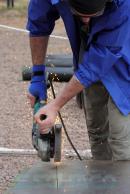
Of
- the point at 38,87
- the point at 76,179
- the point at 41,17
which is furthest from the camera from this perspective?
the point at 38,87

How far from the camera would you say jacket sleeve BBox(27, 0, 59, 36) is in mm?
3457

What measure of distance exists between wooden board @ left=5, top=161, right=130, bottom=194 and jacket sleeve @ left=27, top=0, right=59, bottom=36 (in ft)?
3.25

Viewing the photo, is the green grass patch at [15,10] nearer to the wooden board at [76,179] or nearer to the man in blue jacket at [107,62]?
the man in blue jacket at [107,62]

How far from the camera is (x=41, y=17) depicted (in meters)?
3.54

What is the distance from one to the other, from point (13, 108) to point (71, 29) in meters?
3.91

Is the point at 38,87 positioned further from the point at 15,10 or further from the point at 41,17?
the point at 15,10

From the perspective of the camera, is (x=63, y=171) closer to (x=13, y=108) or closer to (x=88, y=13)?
(x=88, y=13)

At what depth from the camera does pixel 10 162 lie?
5.16 metres

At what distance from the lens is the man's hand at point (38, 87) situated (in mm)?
3609

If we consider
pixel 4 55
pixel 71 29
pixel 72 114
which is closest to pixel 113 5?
pixel 71 29

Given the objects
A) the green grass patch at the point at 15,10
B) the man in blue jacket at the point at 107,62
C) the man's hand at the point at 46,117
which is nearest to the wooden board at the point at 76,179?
the man's hand at the point at 46,117

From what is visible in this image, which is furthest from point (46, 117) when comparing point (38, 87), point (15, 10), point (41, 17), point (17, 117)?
point (15, 10)

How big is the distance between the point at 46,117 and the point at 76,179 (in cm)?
50

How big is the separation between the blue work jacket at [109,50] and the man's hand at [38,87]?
1.50ft
